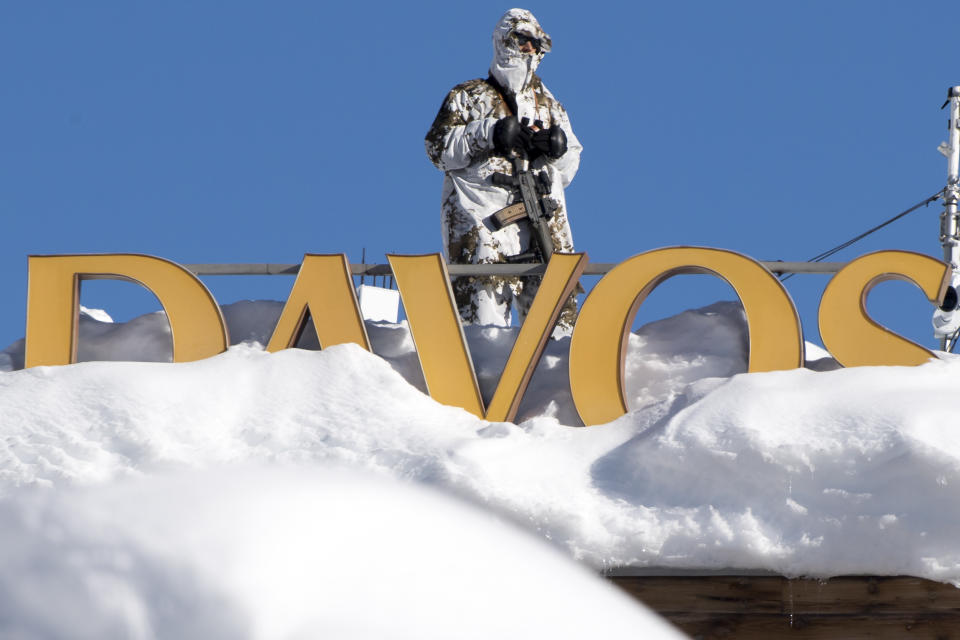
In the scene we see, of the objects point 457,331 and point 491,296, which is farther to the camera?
point 491,296

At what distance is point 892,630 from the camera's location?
16.0 feet

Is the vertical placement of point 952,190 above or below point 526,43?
above

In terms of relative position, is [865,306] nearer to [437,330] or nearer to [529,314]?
[529,314]

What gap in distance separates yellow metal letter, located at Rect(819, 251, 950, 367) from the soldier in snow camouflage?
188 cm

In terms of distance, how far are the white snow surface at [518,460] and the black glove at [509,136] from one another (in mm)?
1546

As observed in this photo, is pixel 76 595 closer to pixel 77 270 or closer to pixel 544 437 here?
pixel 544 437

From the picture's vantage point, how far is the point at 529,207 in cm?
716

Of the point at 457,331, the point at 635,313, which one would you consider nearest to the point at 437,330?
the point at 457,331

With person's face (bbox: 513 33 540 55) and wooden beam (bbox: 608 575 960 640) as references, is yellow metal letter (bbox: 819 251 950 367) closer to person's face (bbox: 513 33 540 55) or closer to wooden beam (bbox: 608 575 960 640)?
wooden beam (bbox: 608 575 960 640)

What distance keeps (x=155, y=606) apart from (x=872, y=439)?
114 inches

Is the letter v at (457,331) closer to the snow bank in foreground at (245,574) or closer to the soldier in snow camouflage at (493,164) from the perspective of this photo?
the soldier in snow camouflage at (493,164)

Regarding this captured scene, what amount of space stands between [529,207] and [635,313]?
139 centimetres

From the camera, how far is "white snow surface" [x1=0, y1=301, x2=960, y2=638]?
3615mm

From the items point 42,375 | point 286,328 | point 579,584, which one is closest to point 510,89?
point 286,328
